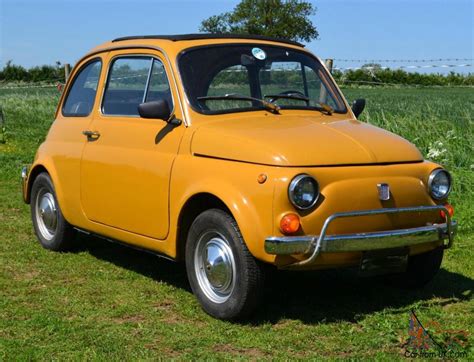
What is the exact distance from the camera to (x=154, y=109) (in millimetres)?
5066

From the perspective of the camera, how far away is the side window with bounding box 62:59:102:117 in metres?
6.22

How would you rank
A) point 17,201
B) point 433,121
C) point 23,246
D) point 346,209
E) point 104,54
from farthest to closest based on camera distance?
point 433,121, point 17,201, point 23,246, point 104,54, point 346,209

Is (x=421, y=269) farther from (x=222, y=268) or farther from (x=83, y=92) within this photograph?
(x=83, y=92)

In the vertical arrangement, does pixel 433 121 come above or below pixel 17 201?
above

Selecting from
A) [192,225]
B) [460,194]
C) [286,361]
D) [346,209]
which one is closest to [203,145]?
[192,225]

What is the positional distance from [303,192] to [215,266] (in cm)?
82

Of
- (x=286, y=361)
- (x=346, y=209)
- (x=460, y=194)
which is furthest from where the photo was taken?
(x=460, y=194)

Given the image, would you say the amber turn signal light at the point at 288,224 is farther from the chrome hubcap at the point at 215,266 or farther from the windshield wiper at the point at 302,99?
the windshield wiper at the point at 302,99

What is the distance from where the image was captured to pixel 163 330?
14.8 ft

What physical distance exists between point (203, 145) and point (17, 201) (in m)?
4.87

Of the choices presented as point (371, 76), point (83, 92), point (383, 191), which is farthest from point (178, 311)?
point (371, 76)

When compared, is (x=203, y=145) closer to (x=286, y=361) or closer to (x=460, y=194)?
(x=286, y=361)

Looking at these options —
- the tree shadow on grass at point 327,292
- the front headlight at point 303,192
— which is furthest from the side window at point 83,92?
the front headlight at point 303,192

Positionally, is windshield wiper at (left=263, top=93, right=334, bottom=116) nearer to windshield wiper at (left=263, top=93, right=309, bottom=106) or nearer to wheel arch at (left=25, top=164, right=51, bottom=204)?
windshield wiper at (left=263, top=93, right=309, bottom=106)
